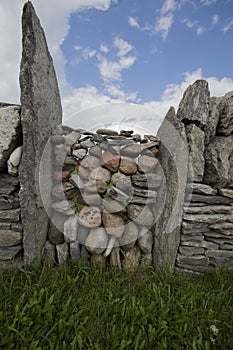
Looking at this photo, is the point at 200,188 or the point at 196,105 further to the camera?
the point at 200,188

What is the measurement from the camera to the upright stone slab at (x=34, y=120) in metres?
2.23

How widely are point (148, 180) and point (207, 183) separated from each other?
73 centimetres

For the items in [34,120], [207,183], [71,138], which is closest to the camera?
[34,120]

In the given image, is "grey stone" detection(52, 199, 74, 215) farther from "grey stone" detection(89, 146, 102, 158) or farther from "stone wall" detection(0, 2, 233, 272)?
"grey stone" detection(89, 146, 102, 158)

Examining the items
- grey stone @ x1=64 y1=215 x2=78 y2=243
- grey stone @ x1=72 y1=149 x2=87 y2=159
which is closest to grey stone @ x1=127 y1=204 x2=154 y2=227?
grey stone @ x1=64 y1=215 x2=78 y2=243

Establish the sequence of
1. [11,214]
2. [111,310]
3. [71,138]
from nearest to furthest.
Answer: [111,310], [11,214], [71,138]

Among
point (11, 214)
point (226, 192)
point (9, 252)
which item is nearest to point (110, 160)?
point (11, 214)

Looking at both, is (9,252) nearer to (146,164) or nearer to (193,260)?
(146,164)

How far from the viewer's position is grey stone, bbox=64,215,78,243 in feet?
8.70

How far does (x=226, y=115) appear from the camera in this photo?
2678 mm

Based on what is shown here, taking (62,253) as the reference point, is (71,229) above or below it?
above

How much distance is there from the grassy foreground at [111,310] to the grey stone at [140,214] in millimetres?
571

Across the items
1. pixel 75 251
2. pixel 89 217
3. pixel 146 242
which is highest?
pixel 89 217

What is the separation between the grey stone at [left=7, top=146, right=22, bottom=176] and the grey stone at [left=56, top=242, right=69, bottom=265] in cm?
98
